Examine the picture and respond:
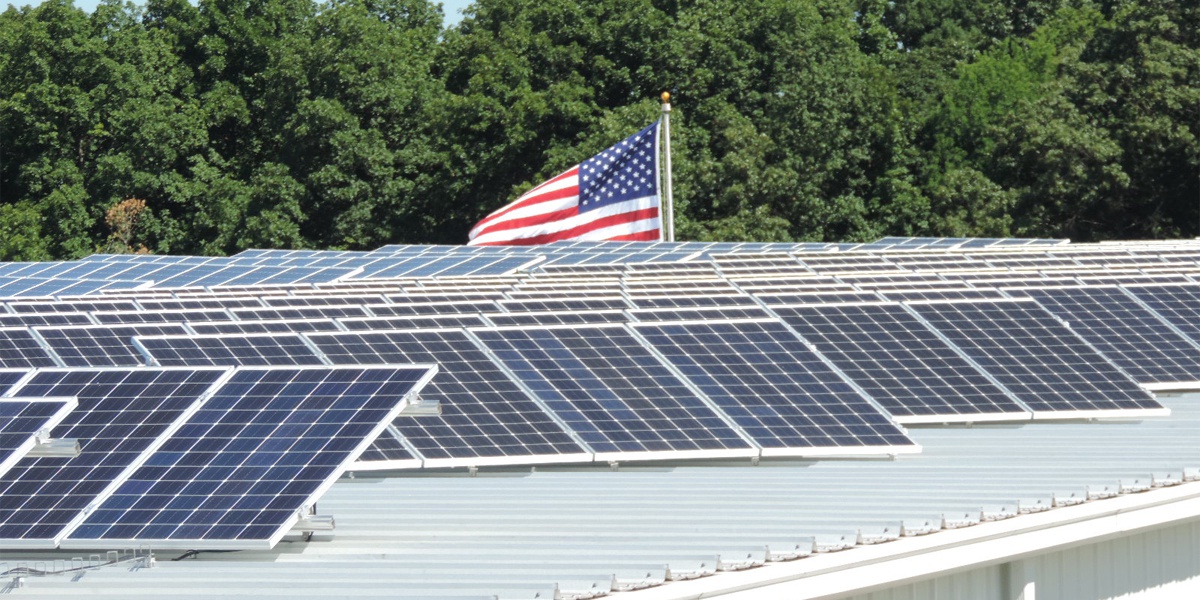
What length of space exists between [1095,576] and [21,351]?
11.8m

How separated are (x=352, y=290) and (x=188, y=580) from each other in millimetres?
21477

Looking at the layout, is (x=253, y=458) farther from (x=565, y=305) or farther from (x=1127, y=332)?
(x=1127, y=332)

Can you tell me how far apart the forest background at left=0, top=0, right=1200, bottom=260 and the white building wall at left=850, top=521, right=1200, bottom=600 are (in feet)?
166

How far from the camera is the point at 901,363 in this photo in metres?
20.6

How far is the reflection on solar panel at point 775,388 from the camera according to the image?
17125 mm

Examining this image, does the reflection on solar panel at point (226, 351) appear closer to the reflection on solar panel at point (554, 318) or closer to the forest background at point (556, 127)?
the reflection on solar panel at point (554, 318)

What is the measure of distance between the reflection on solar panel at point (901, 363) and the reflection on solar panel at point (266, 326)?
18.3 ft

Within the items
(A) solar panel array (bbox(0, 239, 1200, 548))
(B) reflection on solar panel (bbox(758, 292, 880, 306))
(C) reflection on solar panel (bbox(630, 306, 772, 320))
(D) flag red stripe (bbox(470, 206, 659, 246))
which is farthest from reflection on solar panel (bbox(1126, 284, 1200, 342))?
(D) flag red stripe (bbox(470, 206, 659, 246))

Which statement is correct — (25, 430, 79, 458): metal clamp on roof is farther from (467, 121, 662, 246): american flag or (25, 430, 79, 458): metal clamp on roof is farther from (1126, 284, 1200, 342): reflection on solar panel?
(467, 121, 662, 246): american flag

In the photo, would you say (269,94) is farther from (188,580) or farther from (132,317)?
(188,580)

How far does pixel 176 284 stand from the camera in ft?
136

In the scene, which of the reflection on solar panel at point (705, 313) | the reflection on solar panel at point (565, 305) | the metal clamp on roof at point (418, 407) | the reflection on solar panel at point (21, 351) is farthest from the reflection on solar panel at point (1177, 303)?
the reflection on solar panel at point (21, 351)

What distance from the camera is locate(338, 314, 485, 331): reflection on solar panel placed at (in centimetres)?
2158

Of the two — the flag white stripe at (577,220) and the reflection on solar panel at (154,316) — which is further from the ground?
the reflection on solar panel at (154,316)
